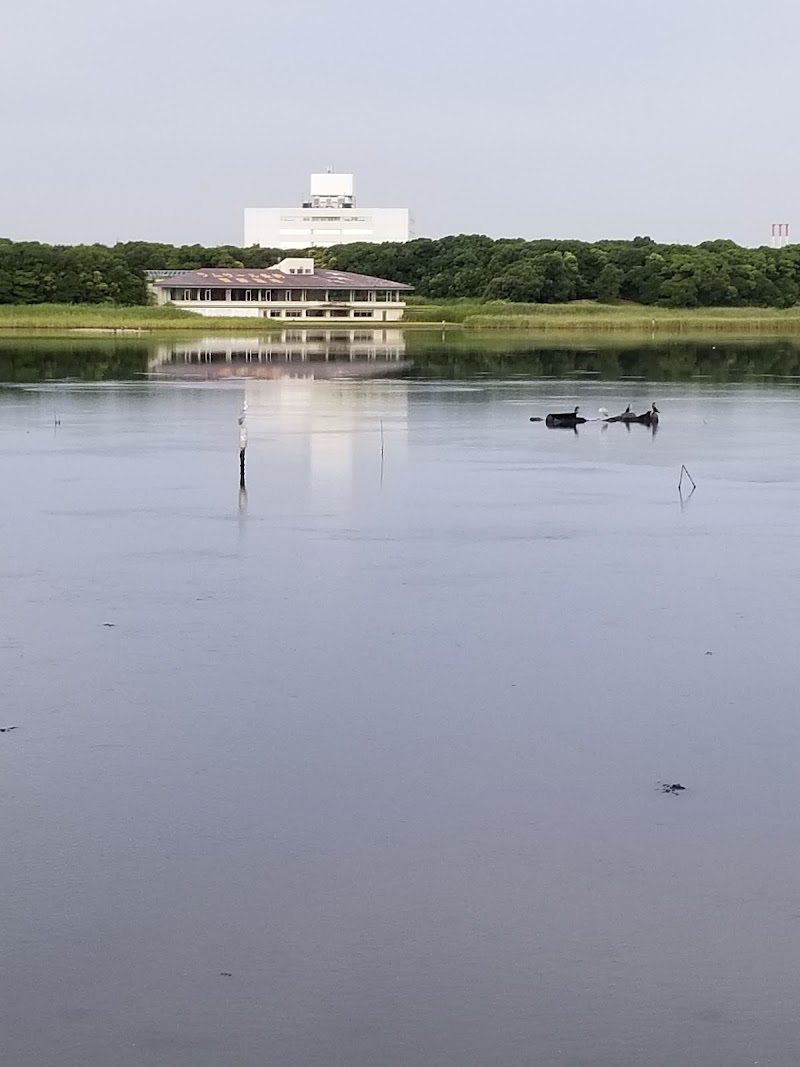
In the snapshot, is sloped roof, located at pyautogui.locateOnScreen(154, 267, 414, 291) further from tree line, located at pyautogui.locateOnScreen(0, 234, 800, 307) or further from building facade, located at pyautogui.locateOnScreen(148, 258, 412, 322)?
tree line, located at pyautogui.locateOnScreen(0, 234, 800, 307)

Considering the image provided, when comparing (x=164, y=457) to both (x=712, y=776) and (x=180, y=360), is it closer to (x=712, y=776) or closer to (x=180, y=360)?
(x=712, y=776)

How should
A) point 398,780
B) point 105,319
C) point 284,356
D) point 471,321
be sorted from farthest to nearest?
point 471,321
point 105,319
point 284,356
point 398,780

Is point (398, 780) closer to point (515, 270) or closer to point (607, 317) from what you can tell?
point (607, 317)

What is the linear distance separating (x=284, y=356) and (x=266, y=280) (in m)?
28.4

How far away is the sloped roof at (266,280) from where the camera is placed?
6856 cm

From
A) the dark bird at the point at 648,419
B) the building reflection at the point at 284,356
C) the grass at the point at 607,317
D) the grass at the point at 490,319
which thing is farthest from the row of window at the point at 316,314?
the dark bird at the point at 648,419

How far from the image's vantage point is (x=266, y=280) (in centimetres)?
7112

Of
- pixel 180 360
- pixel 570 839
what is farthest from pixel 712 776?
pixel 180 360

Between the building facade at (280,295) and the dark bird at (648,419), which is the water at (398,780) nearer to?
the dark bird at (648,419)

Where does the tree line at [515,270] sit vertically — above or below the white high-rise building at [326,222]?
below

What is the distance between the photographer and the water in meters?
4.76

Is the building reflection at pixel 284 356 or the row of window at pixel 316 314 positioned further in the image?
the row of window at pixel 316 314

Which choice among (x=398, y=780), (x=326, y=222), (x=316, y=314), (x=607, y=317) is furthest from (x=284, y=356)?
(x=326, y=222)

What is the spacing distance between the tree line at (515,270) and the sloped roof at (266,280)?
6.42 feet
